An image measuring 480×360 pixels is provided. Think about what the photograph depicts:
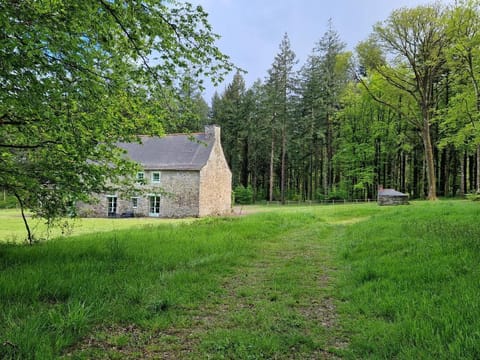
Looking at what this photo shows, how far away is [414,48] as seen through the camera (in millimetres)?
20734

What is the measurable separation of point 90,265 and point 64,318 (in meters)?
2.16

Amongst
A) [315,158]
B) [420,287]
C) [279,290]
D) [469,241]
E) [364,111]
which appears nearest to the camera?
[420,287]

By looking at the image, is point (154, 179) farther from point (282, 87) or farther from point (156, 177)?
point (282, 87)

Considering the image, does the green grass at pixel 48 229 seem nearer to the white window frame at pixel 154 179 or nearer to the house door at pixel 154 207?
the house door at pixel 154 207

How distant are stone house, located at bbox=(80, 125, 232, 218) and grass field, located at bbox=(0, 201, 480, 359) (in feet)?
60.6

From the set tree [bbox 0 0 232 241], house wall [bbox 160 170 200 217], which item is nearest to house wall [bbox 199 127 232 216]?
house wall [bbox 160 170 200 217]

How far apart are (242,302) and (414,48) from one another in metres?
22.9

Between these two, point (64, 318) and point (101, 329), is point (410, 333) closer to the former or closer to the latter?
point (101, 329)

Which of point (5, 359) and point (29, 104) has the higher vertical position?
point (29, 104)

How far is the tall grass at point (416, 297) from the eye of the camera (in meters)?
2.70

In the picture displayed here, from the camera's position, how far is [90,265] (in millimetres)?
5254

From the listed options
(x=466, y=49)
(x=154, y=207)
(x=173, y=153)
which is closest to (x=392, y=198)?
(x=466, y=49)

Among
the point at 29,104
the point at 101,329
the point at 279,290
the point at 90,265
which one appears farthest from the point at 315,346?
the point at 29,104

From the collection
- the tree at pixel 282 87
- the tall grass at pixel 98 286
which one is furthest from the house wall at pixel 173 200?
the tall grass at pixel 98 286
